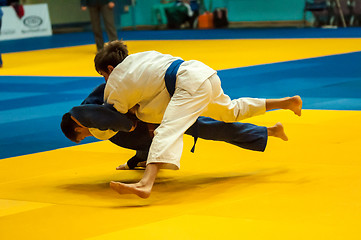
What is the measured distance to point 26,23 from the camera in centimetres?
2059

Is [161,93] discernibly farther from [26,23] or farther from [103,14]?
[26,23]

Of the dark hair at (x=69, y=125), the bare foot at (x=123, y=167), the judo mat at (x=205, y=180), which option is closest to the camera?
the judo mat at (x=205, y=180)

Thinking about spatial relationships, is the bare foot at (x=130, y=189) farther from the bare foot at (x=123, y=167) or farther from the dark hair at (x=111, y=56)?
the bare foot at (x=123, y=167)

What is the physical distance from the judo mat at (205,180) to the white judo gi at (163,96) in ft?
1.04

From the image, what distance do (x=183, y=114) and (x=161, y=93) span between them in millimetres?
229

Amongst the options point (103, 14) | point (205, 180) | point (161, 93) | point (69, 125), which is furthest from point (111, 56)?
point (103, 14)

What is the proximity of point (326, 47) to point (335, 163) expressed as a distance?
8.15 m

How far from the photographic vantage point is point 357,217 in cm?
299

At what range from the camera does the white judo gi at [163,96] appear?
348cm

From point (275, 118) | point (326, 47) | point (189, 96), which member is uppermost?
point (189, 96)

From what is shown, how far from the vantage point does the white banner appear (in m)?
19.9

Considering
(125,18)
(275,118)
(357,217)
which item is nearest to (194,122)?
(357,217)

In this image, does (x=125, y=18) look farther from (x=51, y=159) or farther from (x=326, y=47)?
(x=51, y=159)

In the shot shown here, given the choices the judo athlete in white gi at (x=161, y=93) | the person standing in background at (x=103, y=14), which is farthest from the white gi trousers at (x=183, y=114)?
the person standing in background at (x=103, y=14)
